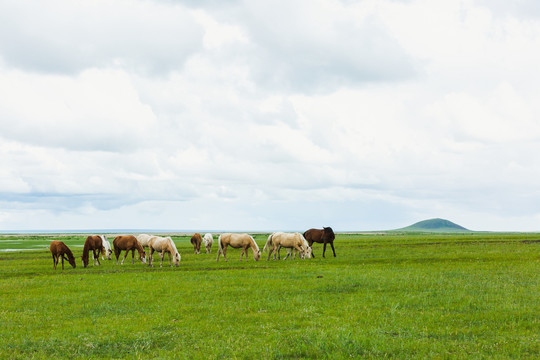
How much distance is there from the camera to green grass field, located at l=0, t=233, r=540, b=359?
30.9ft

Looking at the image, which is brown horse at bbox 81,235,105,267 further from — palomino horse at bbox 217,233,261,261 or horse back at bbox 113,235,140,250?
palomino horse at bbox 217,233,261,261

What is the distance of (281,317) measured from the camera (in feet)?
41.1

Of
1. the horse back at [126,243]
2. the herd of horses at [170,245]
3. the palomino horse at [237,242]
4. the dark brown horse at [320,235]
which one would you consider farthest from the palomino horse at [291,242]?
the horse back at [126,243]

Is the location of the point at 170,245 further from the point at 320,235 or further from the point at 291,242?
the point at 320,235

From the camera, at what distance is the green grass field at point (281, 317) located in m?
9.42

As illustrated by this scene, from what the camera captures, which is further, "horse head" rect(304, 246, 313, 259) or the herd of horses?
"horse head" rect(304, 246, 313, 259)

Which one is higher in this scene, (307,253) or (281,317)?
(281,317)

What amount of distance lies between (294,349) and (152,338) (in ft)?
13.7

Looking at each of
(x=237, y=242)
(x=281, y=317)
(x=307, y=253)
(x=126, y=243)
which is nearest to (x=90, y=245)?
(x=126, y=243)

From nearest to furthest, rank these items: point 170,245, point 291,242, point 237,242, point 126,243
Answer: point 170,245 → point 126,243 → point 237,242 → point 291,242

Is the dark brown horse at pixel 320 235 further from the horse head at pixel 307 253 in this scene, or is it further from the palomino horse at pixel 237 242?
the palomino horse at pixel 237 242

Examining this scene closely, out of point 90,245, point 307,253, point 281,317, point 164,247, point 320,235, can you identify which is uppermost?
point 320,235

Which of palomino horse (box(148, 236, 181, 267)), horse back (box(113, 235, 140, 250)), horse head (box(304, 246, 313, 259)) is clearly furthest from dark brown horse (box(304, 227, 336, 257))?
horse back (box(113, 235, 140, 250))

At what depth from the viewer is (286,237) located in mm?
35000
